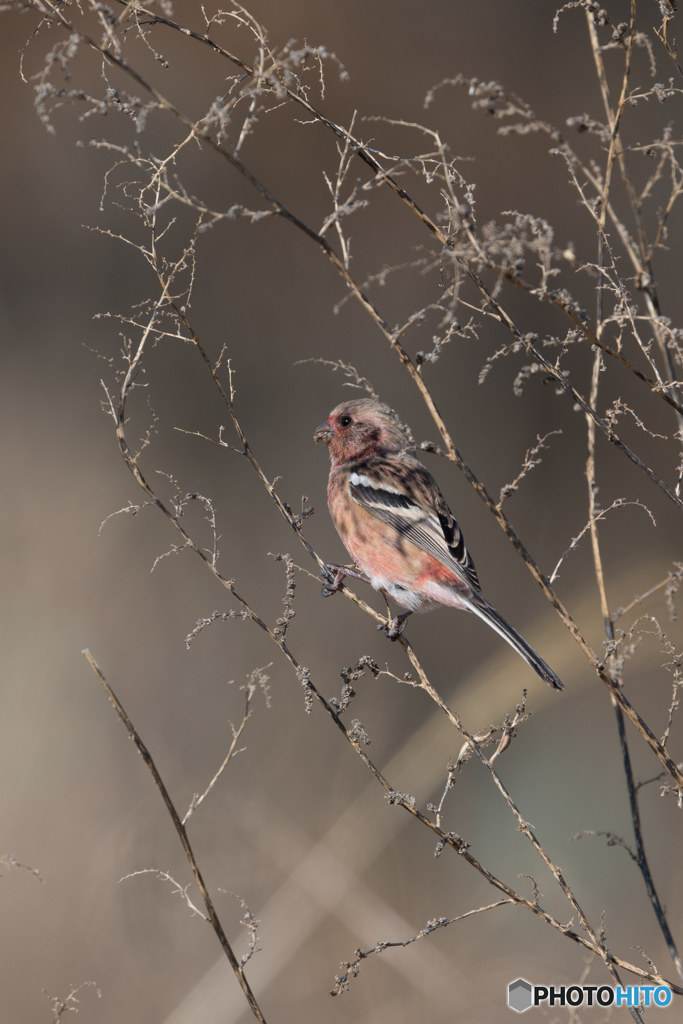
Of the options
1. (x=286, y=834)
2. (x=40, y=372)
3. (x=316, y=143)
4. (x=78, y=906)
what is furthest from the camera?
(x=316, y=143)

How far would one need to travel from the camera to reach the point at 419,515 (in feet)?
11.6

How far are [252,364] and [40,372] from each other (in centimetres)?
154

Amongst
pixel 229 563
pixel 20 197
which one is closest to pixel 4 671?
pixel 229 563

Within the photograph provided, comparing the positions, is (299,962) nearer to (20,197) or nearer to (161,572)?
(161,572)

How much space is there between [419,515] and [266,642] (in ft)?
8.47

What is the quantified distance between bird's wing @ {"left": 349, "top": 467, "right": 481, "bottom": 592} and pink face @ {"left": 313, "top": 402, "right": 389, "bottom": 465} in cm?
17

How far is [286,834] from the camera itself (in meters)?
5.14

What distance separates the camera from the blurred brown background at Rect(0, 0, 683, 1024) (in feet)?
15.9

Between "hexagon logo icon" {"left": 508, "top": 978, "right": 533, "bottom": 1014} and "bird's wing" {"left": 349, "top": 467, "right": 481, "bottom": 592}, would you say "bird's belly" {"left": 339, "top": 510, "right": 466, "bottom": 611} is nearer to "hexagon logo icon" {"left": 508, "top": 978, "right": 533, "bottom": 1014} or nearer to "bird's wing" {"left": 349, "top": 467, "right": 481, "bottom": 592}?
"bird's wing" {"left": 349, "top": 467, "right": 481, "bottom": 592}

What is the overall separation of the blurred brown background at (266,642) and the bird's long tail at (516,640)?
1168mm

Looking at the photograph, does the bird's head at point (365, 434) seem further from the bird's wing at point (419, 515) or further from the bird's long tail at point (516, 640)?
the bird's long tail at point (516, 640)

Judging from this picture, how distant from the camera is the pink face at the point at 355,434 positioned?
12.5ft

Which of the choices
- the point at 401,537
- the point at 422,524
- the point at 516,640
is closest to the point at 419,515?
the point at 422,524

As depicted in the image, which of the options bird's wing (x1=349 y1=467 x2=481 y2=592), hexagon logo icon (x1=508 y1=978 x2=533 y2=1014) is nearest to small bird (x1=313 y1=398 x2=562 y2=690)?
bird's wing (x1=349 y1=467 x2=481 y2=592)
